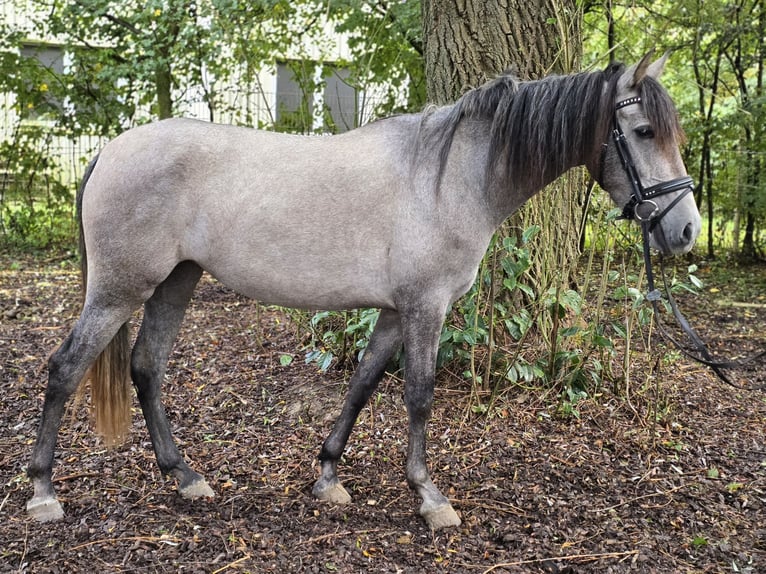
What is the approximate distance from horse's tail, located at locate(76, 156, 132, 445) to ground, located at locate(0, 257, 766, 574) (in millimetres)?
339

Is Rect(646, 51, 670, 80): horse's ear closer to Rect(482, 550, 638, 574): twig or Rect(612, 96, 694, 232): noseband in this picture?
Rect(612, 96, 694, 232): noseband

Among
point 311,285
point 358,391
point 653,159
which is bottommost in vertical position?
point 358,391

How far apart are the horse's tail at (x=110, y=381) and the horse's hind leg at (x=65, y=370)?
135 millimetres

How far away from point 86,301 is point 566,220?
274 centimetres

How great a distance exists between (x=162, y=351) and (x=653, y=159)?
221cm

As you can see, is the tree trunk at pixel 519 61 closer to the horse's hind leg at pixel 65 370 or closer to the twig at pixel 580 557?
the twig at pixel 580 557

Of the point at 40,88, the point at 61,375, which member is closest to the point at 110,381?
the point at 61,375

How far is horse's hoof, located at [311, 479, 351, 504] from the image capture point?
3.23 m

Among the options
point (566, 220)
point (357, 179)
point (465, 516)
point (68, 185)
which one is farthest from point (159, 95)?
point (465, 516)

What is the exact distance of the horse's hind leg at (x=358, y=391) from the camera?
124 inches

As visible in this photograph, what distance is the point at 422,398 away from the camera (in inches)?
116

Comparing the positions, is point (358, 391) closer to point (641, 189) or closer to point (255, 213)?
point (255, 213)

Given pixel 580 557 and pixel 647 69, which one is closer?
pixel 647 69

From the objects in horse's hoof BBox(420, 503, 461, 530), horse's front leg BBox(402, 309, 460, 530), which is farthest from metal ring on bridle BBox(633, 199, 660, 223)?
horse's hoof BBox(420, 503, 461, 530)
